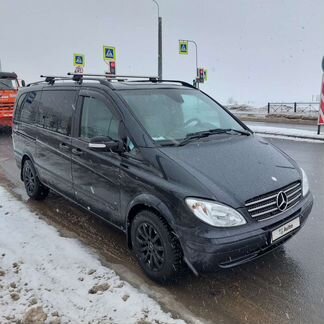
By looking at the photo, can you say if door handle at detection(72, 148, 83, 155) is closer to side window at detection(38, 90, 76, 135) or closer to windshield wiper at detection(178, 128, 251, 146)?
side window at detection(38, 90, 76, 135)

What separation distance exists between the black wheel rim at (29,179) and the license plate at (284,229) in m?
3.91

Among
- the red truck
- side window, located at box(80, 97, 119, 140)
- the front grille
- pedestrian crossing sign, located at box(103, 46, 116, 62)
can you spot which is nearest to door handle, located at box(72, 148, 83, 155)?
side window, located at box(80, 97, 119, 140)

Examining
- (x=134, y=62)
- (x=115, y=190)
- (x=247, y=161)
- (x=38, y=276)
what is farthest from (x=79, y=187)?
(x=134, y=62)

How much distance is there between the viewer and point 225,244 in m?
3.02

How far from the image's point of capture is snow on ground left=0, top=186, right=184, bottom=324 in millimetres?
3023

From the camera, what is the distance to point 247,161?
362 centimetres

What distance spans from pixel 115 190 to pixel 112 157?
1.09 ft

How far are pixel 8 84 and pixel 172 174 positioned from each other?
1363cm

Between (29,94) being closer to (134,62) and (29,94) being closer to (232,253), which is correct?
(232,253)

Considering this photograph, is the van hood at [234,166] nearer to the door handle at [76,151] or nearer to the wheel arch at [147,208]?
the wheel arch at [147,208]

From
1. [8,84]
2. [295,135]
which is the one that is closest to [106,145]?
[295,135]

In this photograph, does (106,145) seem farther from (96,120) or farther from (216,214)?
(216,214)

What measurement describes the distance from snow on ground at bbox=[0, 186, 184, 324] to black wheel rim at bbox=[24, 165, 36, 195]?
4.74 feet

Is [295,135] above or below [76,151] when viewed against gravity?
below
